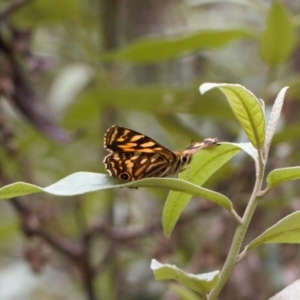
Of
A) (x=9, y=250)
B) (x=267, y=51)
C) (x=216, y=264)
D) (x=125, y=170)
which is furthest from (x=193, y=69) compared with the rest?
(x=125, y=170)

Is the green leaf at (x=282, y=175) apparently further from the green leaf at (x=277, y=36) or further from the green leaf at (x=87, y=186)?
the green leaf at (x=277, y=36)

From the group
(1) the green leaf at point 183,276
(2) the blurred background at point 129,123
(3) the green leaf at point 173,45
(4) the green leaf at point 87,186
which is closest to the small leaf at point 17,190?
(4) the green leaf at point 87,186

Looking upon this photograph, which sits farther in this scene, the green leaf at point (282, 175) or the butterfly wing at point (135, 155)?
the butterfly wing at point (135, 155)

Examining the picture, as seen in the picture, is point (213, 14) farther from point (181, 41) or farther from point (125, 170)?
point (125, 170)

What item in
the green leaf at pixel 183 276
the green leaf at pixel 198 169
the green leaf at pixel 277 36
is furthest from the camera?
the green leaf at pixel 277 36

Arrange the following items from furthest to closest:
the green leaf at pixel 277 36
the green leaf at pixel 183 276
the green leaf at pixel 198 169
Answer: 1. the green leaf at pixel 277 36
2. the green leaf at pixel 198 169
3. the green leaf at pixel 183 276

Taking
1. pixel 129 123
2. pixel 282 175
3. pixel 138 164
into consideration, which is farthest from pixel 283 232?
pixel 129 123

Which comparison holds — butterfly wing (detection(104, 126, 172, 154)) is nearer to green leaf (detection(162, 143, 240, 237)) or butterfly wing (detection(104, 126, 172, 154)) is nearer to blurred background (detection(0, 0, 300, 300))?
green leaf (detection(162, 143, 240, 237))
